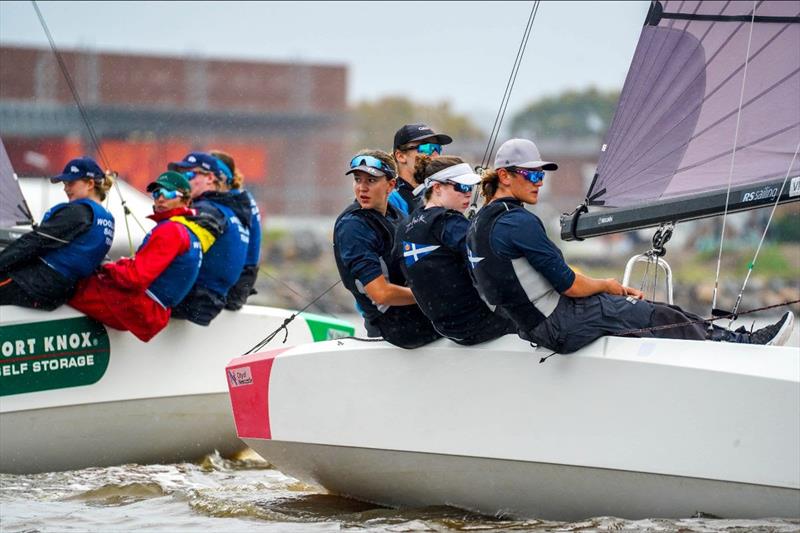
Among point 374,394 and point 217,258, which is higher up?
point 217,258

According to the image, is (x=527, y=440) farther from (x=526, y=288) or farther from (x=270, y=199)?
(x=270, y=199)

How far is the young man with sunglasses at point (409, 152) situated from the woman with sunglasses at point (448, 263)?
3.21 feet

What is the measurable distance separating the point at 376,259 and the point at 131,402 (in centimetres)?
217

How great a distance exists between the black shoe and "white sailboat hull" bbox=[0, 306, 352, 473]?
3.44 metres

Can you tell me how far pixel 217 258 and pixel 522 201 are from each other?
2.68 m

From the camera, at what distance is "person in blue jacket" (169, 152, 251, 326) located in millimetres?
6949

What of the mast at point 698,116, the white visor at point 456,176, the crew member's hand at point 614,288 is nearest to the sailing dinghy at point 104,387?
the white visor at point 456,176

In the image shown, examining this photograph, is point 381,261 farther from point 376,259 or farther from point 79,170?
point 79,170

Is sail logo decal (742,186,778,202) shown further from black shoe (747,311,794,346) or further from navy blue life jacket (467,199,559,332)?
navy blue life jacket (467,199,559,332)

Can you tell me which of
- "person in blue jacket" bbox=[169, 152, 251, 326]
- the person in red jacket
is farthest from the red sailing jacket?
"person in blue jacket" bbox=[169, 152, 251, 326]

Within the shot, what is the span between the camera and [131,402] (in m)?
6.73

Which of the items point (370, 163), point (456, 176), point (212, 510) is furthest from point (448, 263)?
point (212, 510)

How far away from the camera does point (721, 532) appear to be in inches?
168

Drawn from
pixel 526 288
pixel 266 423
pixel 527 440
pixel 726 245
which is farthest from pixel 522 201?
pixel 726 245
